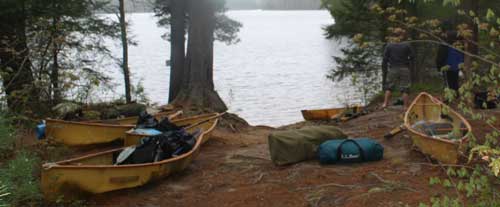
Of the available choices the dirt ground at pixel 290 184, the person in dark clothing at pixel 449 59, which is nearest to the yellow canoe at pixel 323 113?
the person in dark clothing at pixel 449 59

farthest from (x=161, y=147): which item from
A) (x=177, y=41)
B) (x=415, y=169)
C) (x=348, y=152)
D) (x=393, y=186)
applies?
(x=177, y=41)

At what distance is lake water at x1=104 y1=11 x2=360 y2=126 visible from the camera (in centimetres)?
2392

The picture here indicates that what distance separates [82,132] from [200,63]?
15.5 feet

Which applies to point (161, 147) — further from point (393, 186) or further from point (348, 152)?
point (393, 186)

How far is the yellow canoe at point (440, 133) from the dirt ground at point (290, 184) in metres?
0.20

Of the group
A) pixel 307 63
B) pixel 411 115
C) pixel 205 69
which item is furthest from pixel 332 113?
pixel 307 63

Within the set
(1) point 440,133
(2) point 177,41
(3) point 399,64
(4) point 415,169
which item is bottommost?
(4) point 415,169

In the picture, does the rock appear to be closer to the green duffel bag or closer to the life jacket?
the green duffel bag

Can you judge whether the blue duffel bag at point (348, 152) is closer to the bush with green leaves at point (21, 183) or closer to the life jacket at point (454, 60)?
the bush with green leaves at point (21, 183)

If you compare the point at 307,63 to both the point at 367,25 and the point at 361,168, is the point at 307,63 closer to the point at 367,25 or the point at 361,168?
the point at 367,25

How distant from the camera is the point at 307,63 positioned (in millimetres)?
39156

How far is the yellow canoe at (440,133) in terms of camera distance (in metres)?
6.26

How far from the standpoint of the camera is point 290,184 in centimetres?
672

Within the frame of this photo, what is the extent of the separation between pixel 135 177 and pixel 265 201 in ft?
5.32
